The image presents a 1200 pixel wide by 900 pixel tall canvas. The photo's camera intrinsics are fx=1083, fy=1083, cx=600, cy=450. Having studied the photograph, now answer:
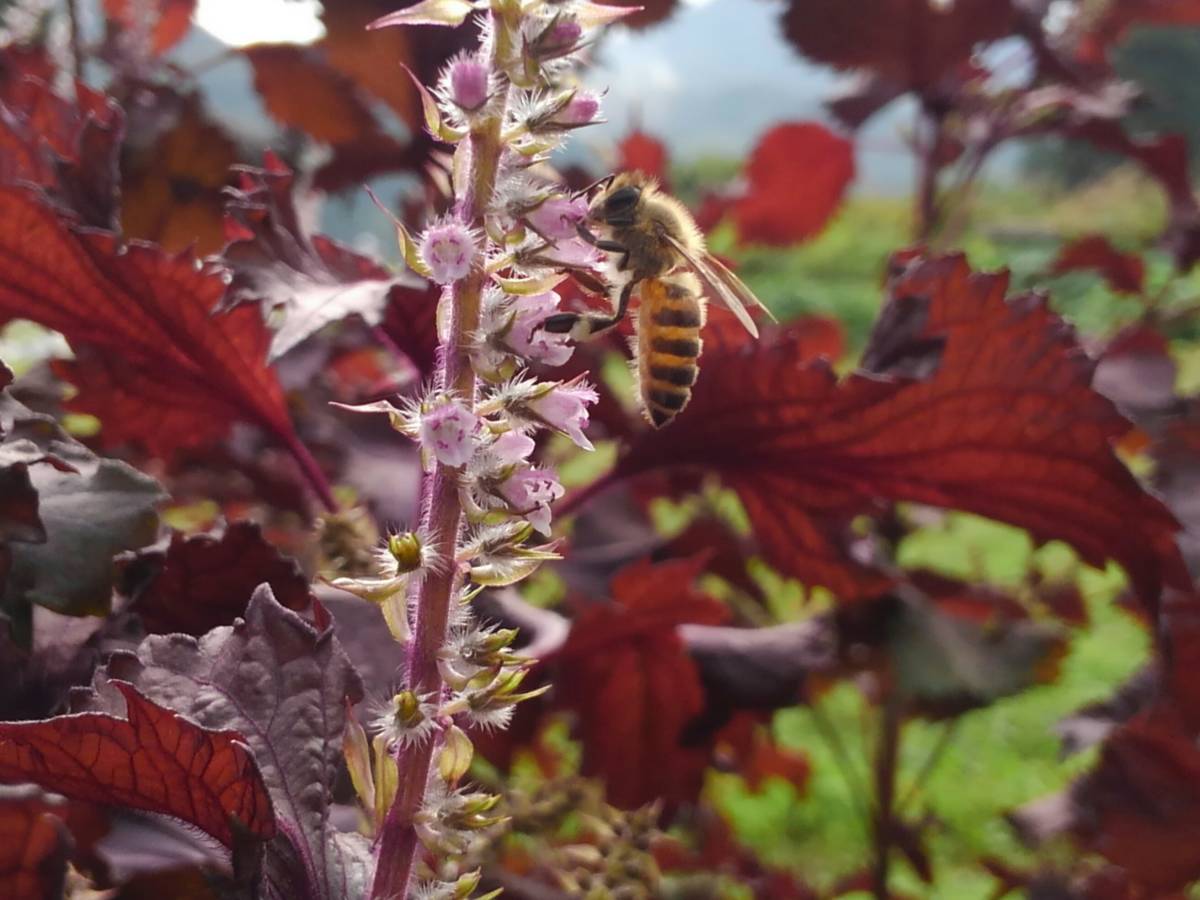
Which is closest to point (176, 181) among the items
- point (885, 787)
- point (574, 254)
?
point (574, 254)

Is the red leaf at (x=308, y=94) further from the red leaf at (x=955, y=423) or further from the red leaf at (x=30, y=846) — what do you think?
the red leaf at (x=30, y=846)

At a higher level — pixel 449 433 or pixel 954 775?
pixel 449 433

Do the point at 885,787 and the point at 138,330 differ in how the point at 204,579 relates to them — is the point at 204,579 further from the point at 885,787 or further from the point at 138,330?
the point at 885,787

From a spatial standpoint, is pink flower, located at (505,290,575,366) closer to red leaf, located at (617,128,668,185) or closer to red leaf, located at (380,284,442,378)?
red leaf, located at (380,284,442,378)

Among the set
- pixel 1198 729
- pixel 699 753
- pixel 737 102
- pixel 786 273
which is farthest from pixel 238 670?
pixel 737 102

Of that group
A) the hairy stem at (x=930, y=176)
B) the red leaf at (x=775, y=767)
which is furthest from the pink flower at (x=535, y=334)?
the red leaf at (x=775, y=767)

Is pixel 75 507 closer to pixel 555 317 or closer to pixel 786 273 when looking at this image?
pixel 555 317
